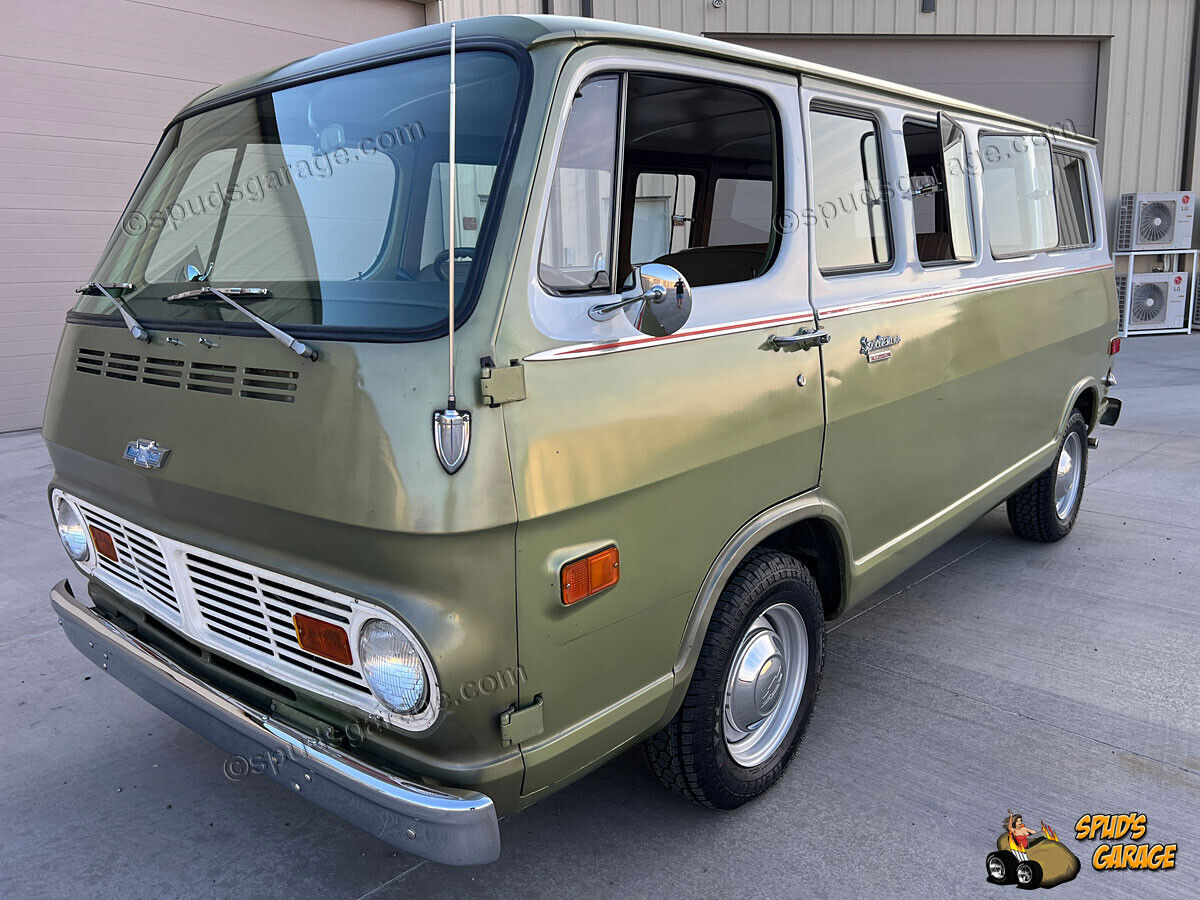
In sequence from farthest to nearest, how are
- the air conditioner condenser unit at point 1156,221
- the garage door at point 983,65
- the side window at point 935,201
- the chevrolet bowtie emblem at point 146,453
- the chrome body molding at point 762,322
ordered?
the air conditioner condenser unit at point 1156,221 < the garage door at point 983,65 < the side window at point 935,201 < the chevrolet bowtie emblem at point 146,453 < the chrome body molding at point 762,322

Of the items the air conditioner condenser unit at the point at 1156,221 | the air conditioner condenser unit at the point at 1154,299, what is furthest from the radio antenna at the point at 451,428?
the air conditioner condenser unit at the point at 1156,221

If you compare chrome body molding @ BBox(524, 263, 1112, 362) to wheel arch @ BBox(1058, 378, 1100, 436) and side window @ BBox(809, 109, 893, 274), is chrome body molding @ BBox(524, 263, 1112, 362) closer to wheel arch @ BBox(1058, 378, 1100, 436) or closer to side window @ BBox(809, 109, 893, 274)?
side window @ BBox(809, 109, 893, 274)

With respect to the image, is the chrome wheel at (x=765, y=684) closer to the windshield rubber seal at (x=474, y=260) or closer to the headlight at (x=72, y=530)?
the windshield rubber seal at (x=474, y=260)

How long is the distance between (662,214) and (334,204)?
5.18ft

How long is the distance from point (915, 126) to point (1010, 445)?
153 centimetres

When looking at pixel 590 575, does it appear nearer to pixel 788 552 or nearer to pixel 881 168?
pixel 788 552

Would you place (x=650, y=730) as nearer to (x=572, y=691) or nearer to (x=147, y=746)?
(x=572, y=691)

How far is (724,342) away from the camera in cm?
238

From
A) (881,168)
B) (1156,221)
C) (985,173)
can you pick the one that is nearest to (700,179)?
(881,168)

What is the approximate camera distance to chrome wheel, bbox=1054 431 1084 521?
4.97 m

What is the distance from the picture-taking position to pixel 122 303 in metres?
2.56

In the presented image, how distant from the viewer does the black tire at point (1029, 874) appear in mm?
2414

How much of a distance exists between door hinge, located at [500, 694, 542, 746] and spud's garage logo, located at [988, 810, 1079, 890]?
1.39 m

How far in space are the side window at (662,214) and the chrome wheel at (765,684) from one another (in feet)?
4.63
